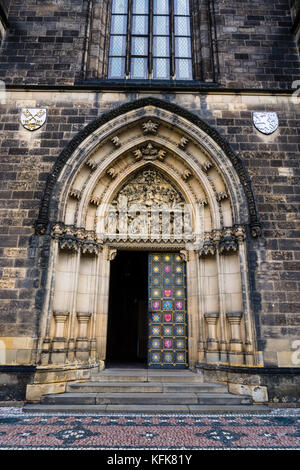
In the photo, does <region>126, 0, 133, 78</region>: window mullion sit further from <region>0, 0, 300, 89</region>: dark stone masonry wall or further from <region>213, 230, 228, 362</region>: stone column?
<region>213, 230, 228, 362</region>: stone column

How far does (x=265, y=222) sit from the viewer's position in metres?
7.25

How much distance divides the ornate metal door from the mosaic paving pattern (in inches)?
99.7

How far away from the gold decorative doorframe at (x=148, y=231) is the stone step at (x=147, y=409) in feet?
2.73

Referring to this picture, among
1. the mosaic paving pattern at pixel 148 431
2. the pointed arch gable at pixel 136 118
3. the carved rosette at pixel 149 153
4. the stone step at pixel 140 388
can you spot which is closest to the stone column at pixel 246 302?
the pointed arch gable at pixel 136 118

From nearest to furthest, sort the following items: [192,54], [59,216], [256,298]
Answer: [256,298], [59,216], [192,54]

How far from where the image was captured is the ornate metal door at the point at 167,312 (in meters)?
7.74

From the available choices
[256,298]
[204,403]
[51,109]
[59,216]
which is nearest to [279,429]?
[204,403]

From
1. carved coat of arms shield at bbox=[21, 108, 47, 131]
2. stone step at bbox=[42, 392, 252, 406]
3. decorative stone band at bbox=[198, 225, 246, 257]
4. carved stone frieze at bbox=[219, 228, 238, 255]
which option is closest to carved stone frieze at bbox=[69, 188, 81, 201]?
carved coat of arms shield at bbox=[21, 108, 47, 131]

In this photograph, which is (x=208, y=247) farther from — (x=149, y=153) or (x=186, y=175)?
(x=149, y=153)

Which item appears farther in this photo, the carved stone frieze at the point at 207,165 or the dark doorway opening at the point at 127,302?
the dark doorway opening at the point at 127,302

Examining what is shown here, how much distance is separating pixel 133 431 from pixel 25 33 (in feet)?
34.6

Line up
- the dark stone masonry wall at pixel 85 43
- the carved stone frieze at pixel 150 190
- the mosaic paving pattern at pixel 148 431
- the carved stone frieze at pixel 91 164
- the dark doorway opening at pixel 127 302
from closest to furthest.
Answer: the mosaic paving pattern at pixel 148 431
the carved stone frieze at pixel 91 164
the dark stone masonry wall at pixel 85 43
the carved stone frieze at pixel 150 190
the dark doorway opening at pixel 127 302

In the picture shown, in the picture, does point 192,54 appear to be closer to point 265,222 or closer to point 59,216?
point 265,222

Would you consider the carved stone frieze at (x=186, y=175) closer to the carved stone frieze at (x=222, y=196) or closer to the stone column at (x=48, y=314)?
the carved stone frieze at (x=222, y=196)
